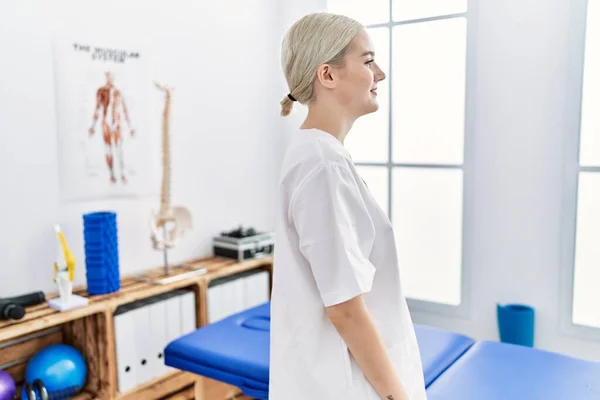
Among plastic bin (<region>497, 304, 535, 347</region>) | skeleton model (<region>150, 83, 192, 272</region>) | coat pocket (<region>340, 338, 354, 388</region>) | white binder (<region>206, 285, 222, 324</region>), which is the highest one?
skeleton model (<region>150, 83, 192, 272</region>)

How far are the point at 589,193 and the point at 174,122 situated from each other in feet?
6.62

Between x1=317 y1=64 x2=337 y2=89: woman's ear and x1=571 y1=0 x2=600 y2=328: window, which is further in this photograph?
x1=571 y1=0 x2=600 y2=328: window

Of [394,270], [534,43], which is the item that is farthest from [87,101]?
[534,43]

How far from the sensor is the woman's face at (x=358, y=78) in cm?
108

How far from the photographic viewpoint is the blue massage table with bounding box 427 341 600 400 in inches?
61.9

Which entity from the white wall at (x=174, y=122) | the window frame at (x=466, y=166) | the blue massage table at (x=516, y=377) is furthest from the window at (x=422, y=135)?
the blue massage table at (x=516, y=377)

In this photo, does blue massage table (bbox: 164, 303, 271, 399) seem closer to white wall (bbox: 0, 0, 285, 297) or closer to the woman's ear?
white wall (bbox: 0, 0, 285, 297)

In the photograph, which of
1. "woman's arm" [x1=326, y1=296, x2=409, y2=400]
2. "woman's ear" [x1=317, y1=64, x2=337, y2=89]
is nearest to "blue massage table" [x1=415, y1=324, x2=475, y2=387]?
"woman's arm" [x1=326, y1=296, x2=409, y2=400]

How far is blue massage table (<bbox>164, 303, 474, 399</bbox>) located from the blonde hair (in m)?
1.05

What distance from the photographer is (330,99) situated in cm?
109

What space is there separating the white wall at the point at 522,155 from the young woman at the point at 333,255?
5.48 feet

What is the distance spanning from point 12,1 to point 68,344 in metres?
1.39

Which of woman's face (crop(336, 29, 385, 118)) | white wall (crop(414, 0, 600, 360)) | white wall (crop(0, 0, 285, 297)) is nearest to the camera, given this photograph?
woman's face (crop(336, 29, 385, 118))

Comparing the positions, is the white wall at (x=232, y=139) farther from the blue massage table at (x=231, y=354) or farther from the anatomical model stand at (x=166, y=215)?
the blue massage table at (x=231, y=354)
